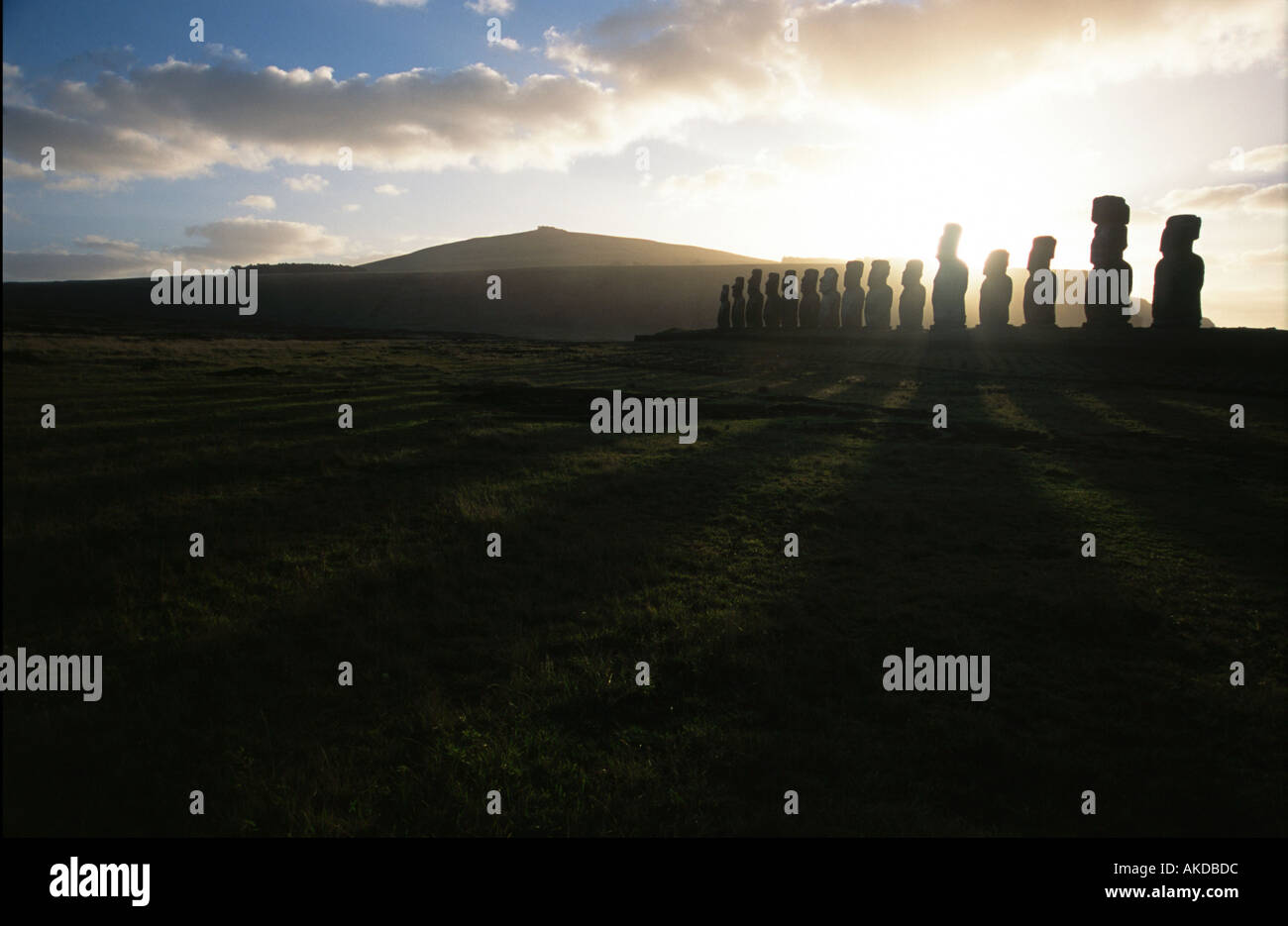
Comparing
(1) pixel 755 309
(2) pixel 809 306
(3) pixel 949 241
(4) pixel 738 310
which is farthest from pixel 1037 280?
(4) pixel 738 310

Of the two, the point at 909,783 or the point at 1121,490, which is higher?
the point at 1121,490

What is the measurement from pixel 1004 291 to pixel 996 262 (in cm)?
190

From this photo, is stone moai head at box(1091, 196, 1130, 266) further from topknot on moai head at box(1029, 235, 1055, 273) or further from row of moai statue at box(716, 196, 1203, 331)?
topknot on moai head at box(1029, 235, 1055, 273)

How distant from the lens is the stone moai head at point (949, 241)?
46594 mm

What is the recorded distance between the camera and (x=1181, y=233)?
33.8 m

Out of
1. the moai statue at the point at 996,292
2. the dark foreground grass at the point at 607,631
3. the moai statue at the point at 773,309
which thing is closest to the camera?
the dark foreground grass at the point at 607,631

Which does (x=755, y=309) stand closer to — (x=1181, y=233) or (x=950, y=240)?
(x=950, y=240)

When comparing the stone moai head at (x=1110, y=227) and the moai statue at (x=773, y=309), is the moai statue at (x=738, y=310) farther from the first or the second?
the stone moai head at (x=1110, y=227)

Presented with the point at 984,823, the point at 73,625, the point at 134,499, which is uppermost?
the point at 134,499

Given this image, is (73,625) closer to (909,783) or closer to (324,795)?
(324,795)

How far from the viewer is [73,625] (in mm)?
6430

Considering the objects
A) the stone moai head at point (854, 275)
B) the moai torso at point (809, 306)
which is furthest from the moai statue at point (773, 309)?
the stone moai head at point (854, 275)

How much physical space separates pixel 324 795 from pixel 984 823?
4.18m
